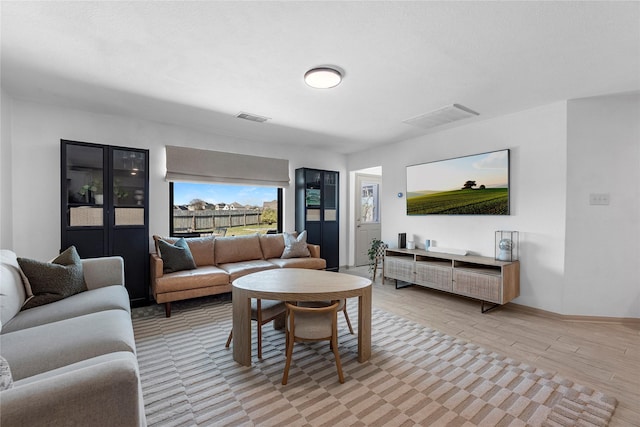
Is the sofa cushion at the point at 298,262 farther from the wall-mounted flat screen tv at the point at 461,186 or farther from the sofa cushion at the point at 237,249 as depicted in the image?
the wall-mounted flat screen tv at the point at 461,186

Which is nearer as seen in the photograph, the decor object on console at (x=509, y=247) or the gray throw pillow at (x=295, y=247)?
the decor object on console at (x=509, y=247)

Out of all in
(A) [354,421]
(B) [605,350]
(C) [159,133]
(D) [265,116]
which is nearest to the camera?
(A) [354,421]

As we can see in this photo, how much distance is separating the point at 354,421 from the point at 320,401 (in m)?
0.27

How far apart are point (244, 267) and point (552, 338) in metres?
3.54

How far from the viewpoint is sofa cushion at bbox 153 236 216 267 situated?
13.5ft

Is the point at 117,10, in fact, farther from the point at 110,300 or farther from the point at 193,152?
the point at 193,152

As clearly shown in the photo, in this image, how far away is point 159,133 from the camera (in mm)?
4109

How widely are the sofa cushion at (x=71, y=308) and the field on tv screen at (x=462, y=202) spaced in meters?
4.08

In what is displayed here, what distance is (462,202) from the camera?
13.6 ft

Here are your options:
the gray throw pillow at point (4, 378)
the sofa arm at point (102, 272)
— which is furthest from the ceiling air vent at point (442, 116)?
the gray throw pillow at point (4, 378)

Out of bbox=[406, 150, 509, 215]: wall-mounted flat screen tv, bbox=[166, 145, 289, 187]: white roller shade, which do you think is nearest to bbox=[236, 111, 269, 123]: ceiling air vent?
bbox=[166, 145, 289, 187]: white roller shade

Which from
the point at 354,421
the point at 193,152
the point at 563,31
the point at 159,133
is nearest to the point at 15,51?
the point at 159,133

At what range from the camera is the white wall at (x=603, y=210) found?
3152mm

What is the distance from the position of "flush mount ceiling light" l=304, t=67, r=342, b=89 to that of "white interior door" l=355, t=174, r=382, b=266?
390 cm
